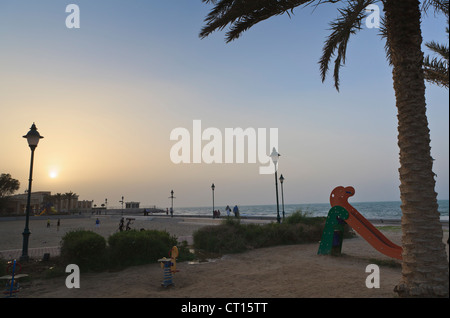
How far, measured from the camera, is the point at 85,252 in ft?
29.0

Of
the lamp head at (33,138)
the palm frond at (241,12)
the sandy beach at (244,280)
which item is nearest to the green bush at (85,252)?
the sandy beach at (244,280)

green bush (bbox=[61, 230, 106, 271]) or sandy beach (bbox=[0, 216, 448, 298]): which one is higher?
green bush (bbox=[61, 230, 106, 271])

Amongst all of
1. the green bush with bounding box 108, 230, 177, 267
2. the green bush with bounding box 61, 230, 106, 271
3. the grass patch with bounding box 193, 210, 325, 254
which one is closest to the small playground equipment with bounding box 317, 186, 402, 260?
the grass patch with bounding box 193, 210, 325, 254

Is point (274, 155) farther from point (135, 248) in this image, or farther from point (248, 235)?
point (135, 248)

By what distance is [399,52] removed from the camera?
551 cm

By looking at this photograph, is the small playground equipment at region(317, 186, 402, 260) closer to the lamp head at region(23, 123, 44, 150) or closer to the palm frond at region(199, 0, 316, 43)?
the palm frond at region(199, 0, 316, 43)

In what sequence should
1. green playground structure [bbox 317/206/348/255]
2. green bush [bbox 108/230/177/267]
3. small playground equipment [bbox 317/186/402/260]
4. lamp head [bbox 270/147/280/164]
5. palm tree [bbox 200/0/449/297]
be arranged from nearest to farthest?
palm tree [bbox 200/0/449/297]
green bush [bbox 108/230/177/267]
small playground equipment [bbox 317/186/402/260]
green playground structure [bbox 317/206/348/255]
lamp head [bbox 270/147/280/164]

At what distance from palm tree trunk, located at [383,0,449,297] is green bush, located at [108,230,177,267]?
7270mm

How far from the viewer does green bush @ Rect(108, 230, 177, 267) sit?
9336 millimetres
